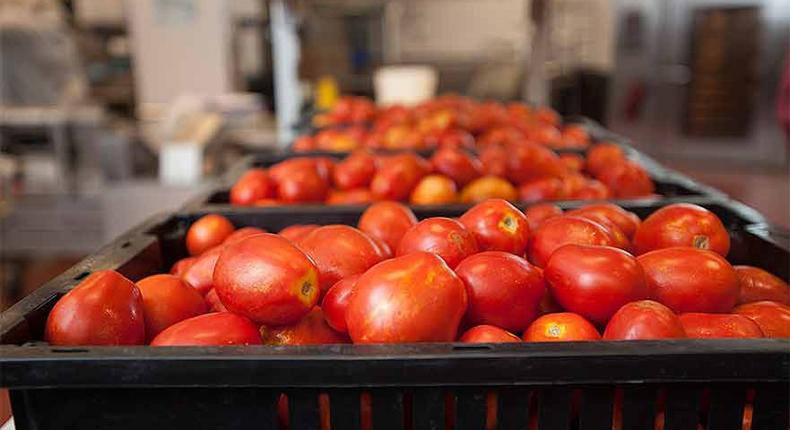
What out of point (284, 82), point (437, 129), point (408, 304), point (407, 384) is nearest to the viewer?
point (407, 384)

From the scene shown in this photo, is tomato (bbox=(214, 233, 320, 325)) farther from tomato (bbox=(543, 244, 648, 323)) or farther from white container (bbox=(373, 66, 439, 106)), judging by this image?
white container (bbox=(373, 66, 439, 106))

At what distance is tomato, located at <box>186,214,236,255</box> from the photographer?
50.5 inches

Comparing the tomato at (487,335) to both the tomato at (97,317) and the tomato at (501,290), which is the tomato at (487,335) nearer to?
the tomato at (501,290)

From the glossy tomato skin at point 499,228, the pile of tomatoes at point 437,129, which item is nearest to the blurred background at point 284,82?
the pile of tomatoes at point 437,129

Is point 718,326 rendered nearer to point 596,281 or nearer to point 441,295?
point 596,281

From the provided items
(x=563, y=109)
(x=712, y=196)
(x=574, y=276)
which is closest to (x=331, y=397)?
(x=574, y=276)

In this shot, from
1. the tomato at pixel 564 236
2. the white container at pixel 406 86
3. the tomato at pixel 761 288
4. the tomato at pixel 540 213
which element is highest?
the white container at pixel 406 86

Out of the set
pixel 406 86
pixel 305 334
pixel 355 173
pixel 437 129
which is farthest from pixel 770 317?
pixel 406 86

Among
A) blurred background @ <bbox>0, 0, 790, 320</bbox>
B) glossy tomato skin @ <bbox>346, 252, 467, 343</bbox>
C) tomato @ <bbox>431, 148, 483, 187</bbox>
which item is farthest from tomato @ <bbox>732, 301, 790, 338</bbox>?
blurred background @ <bbox>0, 0, 790, 320</bbox>

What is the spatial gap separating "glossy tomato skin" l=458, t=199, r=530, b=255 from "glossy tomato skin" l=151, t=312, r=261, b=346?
347 millimetres

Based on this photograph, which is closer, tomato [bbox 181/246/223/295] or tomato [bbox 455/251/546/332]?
tomato [bbox 455/251/546/332]

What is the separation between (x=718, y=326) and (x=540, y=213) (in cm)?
49

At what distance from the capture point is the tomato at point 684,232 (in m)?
1.02

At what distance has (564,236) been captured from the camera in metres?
0.97
